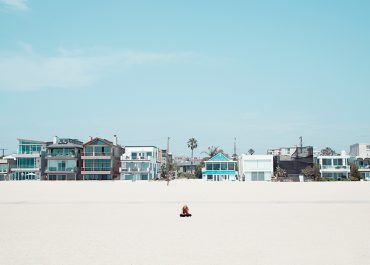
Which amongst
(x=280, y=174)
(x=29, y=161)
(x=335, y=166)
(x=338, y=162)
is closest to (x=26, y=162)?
(x=29, y=161)

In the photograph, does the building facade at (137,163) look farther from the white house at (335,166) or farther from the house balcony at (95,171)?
the white house at (335,166)

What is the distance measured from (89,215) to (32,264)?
11.5 metres

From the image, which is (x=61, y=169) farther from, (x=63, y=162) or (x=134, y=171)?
(x=134, y=171)

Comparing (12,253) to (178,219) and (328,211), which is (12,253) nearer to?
(178,219)

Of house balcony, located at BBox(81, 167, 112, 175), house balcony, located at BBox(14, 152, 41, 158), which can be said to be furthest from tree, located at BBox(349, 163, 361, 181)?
house balcony, located at BBox(14, 152, 41, 158)

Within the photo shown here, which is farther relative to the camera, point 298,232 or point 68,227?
point 68,227

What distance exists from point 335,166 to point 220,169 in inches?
983

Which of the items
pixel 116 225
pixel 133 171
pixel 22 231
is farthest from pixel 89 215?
pixel 133 171

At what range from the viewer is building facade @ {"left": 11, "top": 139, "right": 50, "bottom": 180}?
91625mm

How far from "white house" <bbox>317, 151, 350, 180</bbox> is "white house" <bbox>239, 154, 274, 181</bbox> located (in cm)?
1087

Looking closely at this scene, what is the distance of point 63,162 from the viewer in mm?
89562

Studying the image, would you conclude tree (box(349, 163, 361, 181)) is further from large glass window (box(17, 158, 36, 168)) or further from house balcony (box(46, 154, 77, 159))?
large glass window (box(17, 158, 36, 168))

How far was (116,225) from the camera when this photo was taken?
17.7m

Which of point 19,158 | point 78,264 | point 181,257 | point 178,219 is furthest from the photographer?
point 19,158
